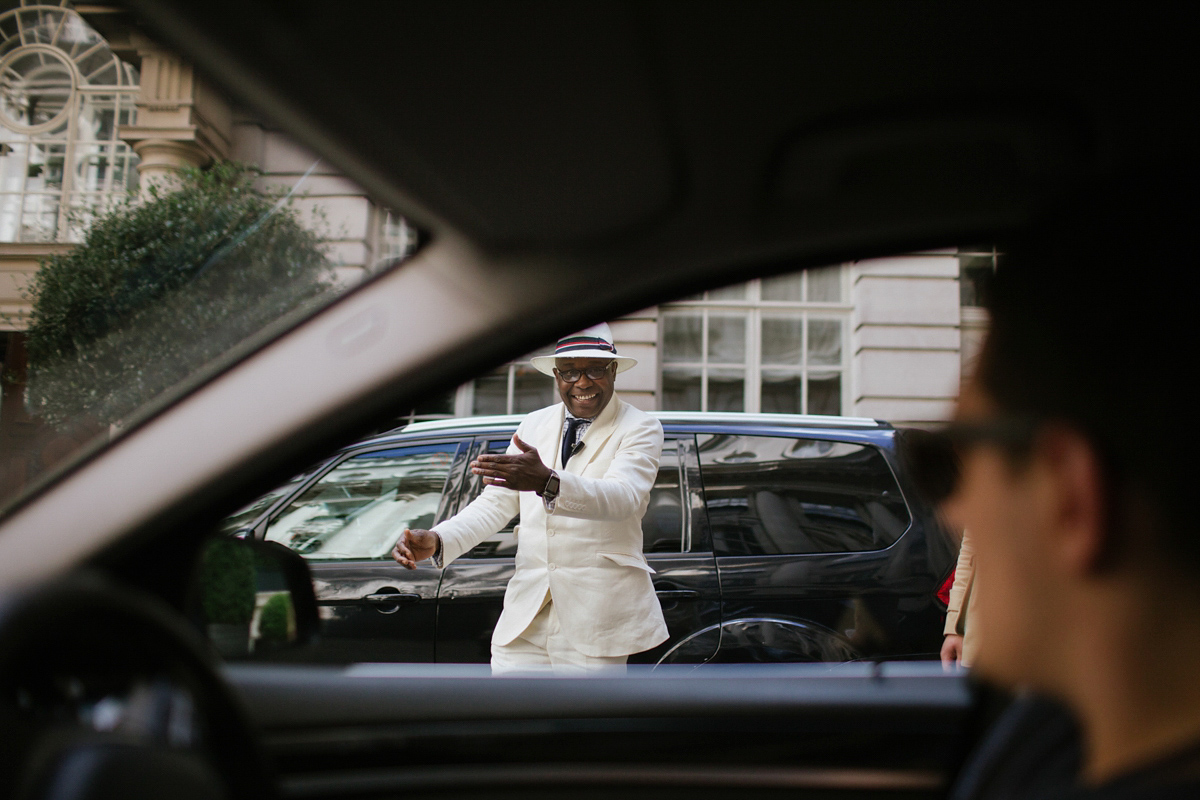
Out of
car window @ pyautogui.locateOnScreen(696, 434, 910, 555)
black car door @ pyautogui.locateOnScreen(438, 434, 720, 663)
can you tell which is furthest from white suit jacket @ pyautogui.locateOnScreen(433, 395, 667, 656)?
car window @ pyautogui.locateOnScreen(696, 434, 910, 555)

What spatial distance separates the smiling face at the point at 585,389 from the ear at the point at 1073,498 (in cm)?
219

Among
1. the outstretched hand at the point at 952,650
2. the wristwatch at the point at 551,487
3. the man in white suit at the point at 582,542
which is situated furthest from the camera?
the outstretched hand at the point at 952,650

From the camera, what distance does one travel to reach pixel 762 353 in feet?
30.5

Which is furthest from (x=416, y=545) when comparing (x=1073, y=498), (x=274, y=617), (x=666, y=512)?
(x=1073, y=498)

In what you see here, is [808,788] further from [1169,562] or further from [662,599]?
[662,599]

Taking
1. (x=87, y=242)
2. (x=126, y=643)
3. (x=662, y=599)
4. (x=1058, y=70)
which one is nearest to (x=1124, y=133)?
(x=1058, y=70)

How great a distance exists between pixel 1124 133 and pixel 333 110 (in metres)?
1.27

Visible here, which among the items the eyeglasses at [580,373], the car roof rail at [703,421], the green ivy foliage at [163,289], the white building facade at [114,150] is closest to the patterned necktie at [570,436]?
the eyeglasses at [580,373]

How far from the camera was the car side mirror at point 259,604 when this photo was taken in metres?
1.52

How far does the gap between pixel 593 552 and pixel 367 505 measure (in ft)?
5.09

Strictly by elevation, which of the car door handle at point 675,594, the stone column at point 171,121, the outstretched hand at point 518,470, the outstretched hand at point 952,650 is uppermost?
the stone column at point 171,121

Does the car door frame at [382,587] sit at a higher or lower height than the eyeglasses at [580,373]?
lower

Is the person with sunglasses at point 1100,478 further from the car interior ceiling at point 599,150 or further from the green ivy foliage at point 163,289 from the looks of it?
the green ivy foliage at point 163,289

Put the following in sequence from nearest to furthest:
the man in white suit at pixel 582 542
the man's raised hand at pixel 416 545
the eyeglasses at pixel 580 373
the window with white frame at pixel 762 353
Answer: the man's raised hand at pixel 416 545
the man in white suit at pixel 582 542
the eyeglasses at pixel 580 373
the window with white frame at pixel 762 353
